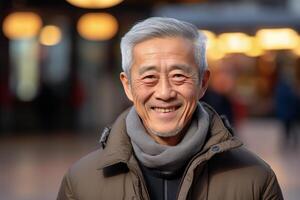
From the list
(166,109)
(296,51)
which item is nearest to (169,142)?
(166,109)

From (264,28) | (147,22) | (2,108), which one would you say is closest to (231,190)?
(147,22)

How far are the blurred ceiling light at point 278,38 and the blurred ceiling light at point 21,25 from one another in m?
9.84

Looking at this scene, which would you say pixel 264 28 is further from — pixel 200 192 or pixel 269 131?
pixel 200 192

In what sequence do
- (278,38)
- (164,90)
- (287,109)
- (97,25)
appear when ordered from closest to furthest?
(164,90)
(287,109)
(97,25)
(278,38)

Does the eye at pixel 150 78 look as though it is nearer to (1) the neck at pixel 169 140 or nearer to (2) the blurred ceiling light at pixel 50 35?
(1) the neck at pixel 169 140

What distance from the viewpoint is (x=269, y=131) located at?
23.1 meters

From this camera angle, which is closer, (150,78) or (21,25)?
(150,78)

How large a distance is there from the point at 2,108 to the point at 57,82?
2.22 m

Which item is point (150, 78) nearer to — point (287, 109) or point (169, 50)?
point (169, 50)

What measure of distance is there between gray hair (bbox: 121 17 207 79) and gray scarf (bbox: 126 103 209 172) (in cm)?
16

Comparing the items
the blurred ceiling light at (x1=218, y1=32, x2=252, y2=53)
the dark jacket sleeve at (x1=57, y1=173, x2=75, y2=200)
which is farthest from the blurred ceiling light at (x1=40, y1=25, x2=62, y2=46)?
the dark jacket sleeve at (x1=57, y1=173, x2=75, y2=200)

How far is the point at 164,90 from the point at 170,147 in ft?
0.58

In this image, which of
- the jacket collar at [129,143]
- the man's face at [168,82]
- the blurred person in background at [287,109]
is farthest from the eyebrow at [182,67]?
the blurred person in background at [287,109]

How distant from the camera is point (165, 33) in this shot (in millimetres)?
2400
